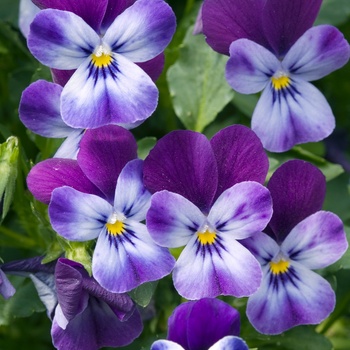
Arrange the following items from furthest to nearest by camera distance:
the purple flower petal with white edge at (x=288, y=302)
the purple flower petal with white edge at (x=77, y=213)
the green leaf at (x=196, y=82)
→ the green leaf at (x=196, y=82)
the purple flower petal with white edge at (x=288, y=302)
the purple flower petal with white edge at (x=77, y=213)

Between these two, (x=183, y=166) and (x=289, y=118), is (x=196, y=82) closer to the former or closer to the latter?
(x=289, y=118)

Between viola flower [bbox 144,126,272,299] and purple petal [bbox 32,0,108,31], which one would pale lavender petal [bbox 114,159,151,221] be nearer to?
viola flower [bbox 144,126,272,299]

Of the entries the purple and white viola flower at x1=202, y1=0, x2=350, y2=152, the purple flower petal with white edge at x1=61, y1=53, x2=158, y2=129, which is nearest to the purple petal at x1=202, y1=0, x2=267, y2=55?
the purple and white viola flower at x1=202, y1=0, x2=350, y2=152

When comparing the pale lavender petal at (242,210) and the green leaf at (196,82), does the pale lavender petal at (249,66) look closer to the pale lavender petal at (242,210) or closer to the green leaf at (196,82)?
the pale lavender petal at (242,210)

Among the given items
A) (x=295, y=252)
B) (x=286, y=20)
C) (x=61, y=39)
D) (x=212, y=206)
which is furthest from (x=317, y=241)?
(x=61, y=39)

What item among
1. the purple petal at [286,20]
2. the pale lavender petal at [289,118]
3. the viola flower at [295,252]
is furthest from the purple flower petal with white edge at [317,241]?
the purple petal at [286,20]

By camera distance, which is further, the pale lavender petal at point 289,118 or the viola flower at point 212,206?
the pale lavender petal at point 289,118
